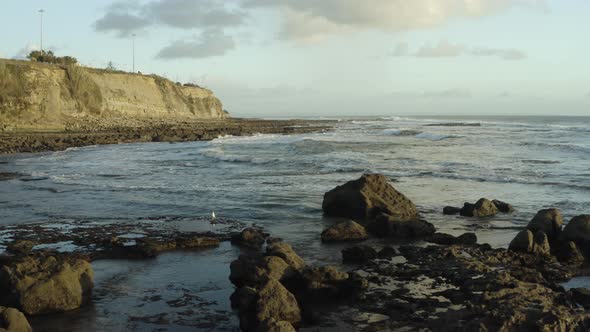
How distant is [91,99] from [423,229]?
6508 cm

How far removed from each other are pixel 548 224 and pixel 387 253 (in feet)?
14.1

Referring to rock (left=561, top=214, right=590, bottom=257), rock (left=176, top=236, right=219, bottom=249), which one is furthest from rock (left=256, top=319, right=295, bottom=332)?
rock (left=561, top=214, right=590, bottom=257)

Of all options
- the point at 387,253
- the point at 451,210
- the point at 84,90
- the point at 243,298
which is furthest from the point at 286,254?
the point at 84,90

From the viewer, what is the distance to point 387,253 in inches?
495

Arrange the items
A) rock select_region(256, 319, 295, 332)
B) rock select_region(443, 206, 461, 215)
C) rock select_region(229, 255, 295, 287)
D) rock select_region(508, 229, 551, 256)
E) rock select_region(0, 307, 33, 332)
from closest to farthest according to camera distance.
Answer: rock select_region(256, 319, 295, 332) < rock select_region(0, 307, 33, 332) < rock select_region(229, 255, 295, 287) < rock select_region(508, 229, 551, 256) < rock select_region(443, 206, 461, 215)

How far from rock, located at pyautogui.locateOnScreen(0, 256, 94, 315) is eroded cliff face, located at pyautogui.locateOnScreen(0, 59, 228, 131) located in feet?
159

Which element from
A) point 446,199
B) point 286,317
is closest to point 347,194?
point 446,199

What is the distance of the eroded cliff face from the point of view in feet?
181

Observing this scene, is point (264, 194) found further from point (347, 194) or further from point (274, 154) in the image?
point (274, 154)

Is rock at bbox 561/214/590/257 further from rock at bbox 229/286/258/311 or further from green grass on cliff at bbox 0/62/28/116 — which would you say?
green grass on cliff at bbox 0/62/28/116

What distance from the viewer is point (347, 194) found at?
17.5 m

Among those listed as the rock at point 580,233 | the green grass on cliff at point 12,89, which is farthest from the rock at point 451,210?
the green grass on cliff at point 12,89

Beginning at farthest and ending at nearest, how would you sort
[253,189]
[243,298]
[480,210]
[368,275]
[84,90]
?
[84,90], [253,189], [480,210], [368,275], [243,298]

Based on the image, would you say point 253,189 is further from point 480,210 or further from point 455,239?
point 455,239
